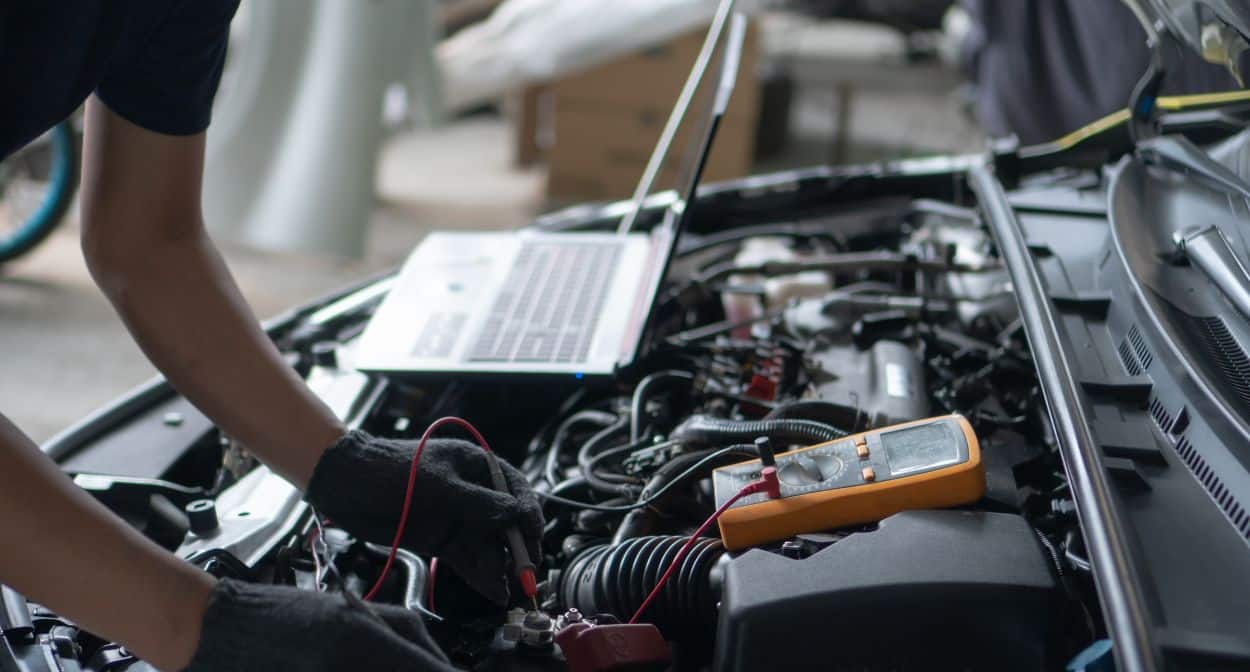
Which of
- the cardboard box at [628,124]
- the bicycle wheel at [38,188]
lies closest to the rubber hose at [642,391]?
the bicycle wheel at [38,188]

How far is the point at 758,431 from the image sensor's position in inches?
41.6

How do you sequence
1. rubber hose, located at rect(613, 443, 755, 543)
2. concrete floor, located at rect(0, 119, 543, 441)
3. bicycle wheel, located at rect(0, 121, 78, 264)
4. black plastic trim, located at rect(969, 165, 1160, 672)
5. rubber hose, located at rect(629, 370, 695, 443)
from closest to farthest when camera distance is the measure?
black plastic trim, located at rect(969, 165, 1160, 672)
rubber hose, located at rect(613, 443, 755, 543)
rubber hose, located at rect(629, 370, 695, 443)
concrete floor, located at rect(0, 119, 543, 441)
bicycle wheel, located at rect(0, 121, 78, 264)

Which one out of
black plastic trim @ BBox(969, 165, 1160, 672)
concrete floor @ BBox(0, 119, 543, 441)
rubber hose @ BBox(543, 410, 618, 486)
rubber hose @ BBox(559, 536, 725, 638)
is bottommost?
concrete floor @ BBox(0, 119, 543, 441)

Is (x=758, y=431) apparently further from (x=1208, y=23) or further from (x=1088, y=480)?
(x=1208, y=23)

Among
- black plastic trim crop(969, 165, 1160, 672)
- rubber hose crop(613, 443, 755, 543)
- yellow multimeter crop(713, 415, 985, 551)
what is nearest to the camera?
black plastic trim crop(969, 165, 1160, 672)

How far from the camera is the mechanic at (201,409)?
2.43 ft

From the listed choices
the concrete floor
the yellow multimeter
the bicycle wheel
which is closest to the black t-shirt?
the yellow multimeter

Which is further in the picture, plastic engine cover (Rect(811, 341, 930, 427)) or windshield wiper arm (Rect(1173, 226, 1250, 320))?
plastic engine cover (Rect(811, 341, 930, 427))

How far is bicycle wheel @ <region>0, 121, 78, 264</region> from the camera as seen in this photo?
9.97 feet

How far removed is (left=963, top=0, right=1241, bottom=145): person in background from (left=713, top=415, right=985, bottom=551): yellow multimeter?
207cm

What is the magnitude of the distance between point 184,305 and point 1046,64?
2712 millimetres

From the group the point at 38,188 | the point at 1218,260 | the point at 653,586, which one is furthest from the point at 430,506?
the point at 38,188

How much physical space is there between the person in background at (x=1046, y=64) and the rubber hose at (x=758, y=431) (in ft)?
6.57

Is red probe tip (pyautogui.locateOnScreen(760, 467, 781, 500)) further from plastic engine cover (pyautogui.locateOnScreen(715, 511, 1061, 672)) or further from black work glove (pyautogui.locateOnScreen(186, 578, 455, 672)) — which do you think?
black work glove (pyautogui.locateOnScreen(186, 578, 455, 672))
